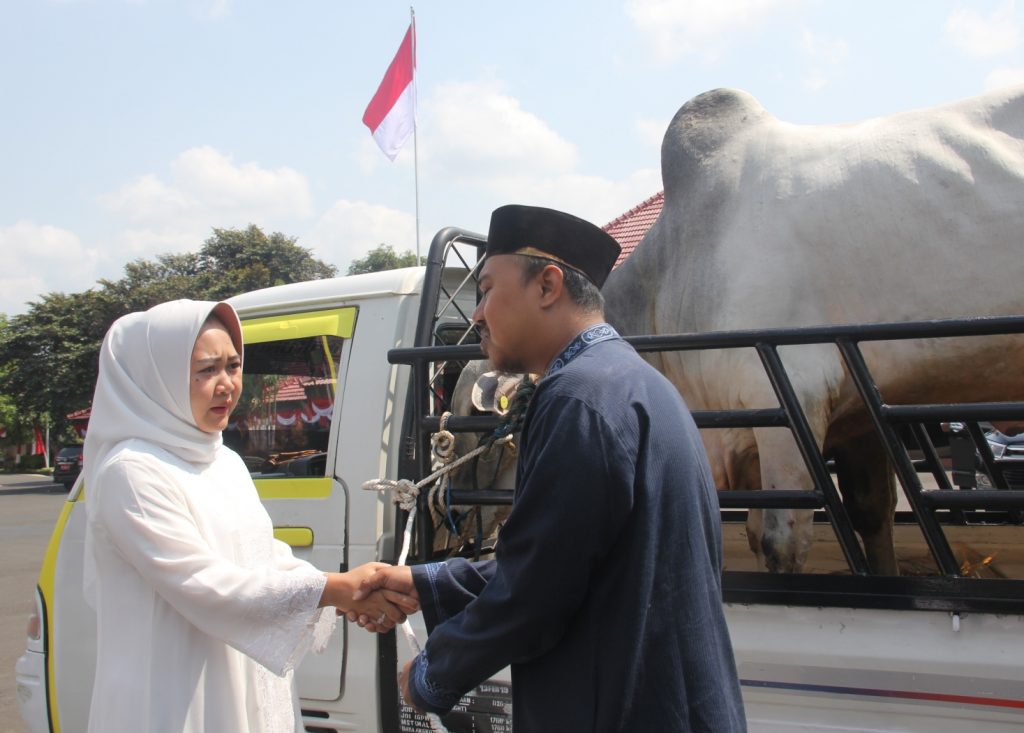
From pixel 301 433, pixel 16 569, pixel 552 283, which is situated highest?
pixel 552 283

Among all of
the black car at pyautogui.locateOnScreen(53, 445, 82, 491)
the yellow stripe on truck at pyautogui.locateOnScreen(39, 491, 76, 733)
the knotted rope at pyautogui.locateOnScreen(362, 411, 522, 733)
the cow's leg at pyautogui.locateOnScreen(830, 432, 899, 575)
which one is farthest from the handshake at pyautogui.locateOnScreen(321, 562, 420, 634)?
the black car at pyautogui.locateOnScreen(53, 445, 82, 491)

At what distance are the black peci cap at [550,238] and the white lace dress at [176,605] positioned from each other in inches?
37.5

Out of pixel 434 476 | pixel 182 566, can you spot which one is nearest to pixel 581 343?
pixel 182 566

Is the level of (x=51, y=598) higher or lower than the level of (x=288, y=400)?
lower

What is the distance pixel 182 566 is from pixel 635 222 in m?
16.5

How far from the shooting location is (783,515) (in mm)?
2893

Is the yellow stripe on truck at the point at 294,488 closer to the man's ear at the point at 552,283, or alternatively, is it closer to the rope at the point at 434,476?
the rope at the point at 434,476

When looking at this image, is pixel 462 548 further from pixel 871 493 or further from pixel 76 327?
pixel 76 327

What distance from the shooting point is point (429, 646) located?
5.08 ft

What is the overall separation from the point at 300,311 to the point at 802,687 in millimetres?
2233

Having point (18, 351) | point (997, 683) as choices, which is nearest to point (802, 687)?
point (997, 683)

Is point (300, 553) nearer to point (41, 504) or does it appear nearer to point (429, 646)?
point (429, 646)

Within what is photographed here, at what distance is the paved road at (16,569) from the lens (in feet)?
17.8

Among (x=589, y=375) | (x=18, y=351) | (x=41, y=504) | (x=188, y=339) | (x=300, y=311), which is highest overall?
(x=18, y=351)
